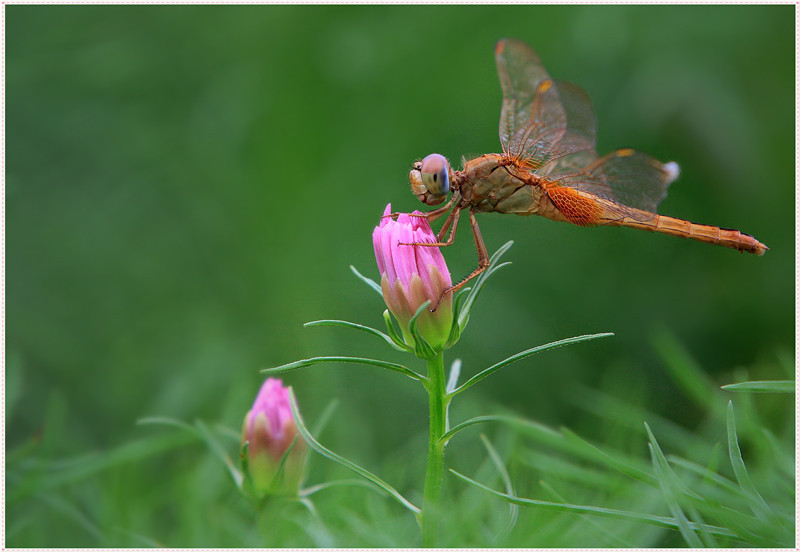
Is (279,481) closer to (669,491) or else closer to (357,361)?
(357,361)

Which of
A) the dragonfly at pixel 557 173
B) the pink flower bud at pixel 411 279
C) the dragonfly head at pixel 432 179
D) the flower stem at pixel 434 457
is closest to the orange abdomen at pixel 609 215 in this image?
the dragonfly at pixel 557 173

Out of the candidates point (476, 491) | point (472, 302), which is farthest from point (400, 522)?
point (472, 302)

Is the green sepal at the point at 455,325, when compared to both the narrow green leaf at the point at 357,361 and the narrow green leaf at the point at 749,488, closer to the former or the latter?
the narrow green leaf at the point at 357,361

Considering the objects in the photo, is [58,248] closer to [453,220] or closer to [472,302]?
[453,220]

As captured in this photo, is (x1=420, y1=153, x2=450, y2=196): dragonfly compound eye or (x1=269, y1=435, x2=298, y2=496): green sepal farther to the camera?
(x1=420, y1=153, x2=450, y2=196): dragonfly compound eye

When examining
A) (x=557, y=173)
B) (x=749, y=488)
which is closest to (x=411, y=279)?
(x=749, y=488)

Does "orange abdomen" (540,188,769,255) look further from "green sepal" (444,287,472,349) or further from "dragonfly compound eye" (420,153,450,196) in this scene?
"green sepal" (444,287,472,349)

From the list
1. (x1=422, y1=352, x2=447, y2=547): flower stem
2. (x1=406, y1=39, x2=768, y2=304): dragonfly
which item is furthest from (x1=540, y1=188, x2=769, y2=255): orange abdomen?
(x1=422, y1=352, x2=447, y2=547): flower stem
